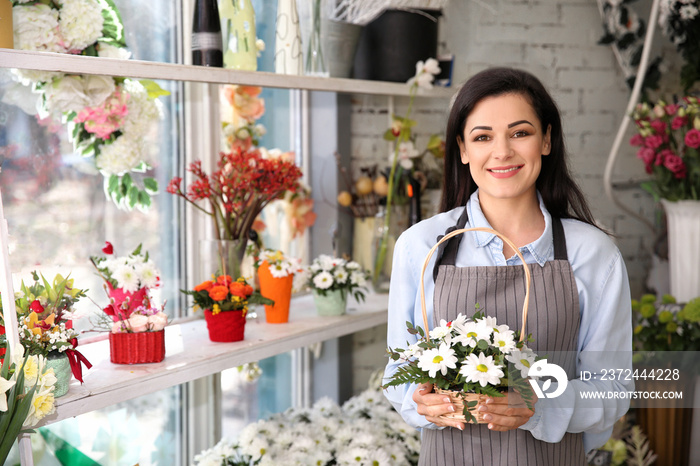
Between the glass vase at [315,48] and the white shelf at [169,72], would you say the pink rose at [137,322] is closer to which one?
the white shelf at [169,72]

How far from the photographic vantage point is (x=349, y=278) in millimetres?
2385

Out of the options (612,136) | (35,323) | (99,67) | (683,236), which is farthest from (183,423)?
(612,136)

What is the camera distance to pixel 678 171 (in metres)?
2.69

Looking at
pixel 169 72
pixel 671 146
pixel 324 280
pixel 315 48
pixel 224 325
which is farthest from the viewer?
pixel 671 146

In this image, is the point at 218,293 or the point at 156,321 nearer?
the point at 156,321

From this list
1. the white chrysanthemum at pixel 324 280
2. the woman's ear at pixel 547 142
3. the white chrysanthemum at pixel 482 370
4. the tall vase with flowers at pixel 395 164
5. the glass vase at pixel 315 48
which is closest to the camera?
the white chrysanthemum at pixel 482 370

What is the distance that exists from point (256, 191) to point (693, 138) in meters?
1.59

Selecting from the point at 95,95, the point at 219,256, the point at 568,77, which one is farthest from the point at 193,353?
the point at 568,77

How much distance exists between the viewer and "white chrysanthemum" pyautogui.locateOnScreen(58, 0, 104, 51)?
176 centimetres

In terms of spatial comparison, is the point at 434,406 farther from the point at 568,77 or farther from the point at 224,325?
the point at 568,77

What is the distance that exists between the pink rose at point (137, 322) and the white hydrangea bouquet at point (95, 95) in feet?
1.66

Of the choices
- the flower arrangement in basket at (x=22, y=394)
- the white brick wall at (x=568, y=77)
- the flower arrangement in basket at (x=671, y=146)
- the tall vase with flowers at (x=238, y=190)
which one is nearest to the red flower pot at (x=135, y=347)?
the flower arrangement in basket at (x=22, y=394)

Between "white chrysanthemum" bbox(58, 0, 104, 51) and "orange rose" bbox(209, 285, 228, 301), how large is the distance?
2.35 feet

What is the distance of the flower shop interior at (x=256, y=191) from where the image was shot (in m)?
1.76
